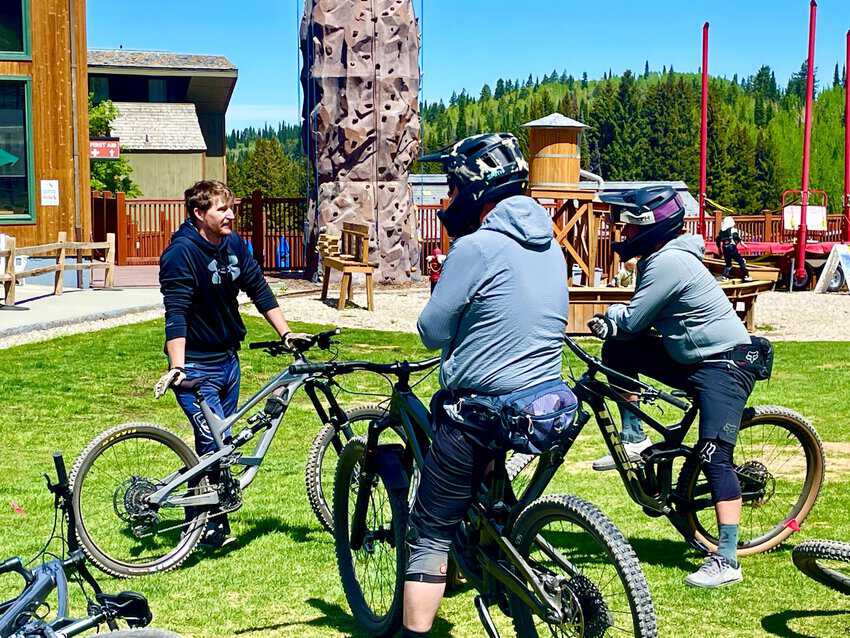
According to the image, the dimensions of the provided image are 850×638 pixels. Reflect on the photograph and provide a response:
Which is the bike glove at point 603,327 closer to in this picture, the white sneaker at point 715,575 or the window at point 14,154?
the white sneaker at point 715,575

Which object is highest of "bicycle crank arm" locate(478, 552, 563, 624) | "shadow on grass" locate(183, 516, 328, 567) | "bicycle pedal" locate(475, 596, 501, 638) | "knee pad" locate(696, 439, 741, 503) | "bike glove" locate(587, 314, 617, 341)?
"bike glove" locate(587, 314, 617, 341)

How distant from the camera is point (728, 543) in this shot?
5.86m

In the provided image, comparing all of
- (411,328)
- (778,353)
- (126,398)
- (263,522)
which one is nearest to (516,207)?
(263,522)

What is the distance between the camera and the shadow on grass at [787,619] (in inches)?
216

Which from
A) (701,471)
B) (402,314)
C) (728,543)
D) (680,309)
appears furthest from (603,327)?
(402,314)

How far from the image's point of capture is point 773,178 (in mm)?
131000

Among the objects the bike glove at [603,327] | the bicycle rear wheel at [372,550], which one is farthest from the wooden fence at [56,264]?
the bike glove at [603,327]

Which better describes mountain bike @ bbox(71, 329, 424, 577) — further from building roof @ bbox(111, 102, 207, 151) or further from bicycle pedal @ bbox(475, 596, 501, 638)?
building roof @ bbox(111, 102, 207, 151)

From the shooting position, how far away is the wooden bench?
2044 centimetres

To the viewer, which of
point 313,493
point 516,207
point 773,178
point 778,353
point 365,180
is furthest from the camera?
point 773,178

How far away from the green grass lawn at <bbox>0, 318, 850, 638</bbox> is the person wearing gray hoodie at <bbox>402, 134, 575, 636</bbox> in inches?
43.0

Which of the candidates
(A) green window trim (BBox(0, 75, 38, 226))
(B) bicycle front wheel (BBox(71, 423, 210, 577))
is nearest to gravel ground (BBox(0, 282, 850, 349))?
(A) green window trim (BBox(0, 75, 38, 226))

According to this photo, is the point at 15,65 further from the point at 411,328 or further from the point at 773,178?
the point at 773,178

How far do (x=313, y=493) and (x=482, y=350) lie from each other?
110 inches
